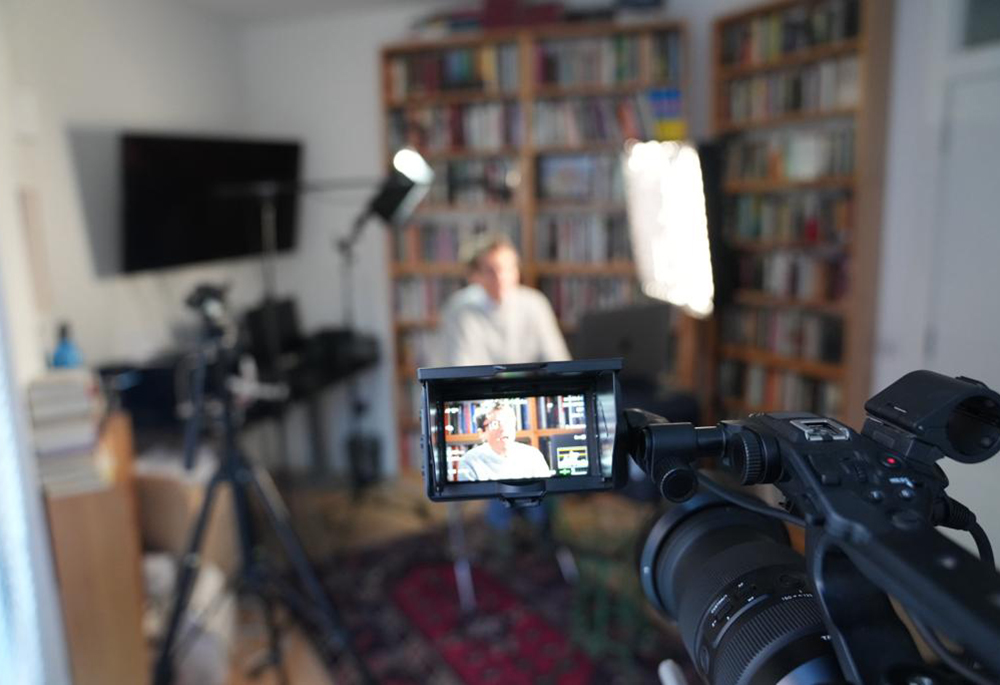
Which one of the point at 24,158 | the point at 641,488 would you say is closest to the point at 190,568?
the point at 641,488

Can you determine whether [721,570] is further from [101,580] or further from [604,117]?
[604,117]

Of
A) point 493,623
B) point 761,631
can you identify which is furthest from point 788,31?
point 761,631

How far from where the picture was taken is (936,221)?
2482mm

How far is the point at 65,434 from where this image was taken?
1.75 meters

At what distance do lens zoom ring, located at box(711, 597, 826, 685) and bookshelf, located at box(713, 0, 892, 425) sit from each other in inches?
91.4

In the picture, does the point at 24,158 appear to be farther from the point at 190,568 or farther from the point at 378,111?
the point at 378,111

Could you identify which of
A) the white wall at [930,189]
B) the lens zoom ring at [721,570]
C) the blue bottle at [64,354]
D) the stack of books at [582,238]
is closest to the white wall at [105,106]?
the blue bottle at [64,354]

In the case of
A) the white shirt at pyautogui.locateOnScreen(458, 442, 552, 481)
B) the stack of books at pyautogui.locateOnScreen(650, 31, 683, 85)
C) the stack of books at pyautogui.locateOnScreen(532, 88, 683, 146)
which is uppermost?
the stack of books at pyautogui.locateOnScreen(650, 31, 683, 85)

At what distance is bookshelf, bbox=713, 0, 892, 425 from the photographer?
2686 mm

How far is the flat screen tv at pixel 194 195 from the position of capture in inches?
113

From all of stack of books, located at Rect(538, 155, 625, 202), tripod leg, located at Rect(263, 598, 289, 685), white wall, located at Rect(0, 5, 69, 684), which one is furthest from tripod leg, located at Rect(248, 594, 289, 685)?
stack of books, located at Rect(538, 155, 625, 202)

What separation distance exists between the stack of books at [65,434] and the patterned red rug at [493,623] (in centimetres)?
105

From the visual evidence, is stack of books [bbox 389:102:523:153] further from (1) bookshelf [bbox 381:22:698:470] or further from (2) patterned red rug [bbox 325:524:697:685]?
(2) patterned red rug [bbox 325:524:697:685]

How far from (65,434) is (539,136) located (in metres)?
2.54
